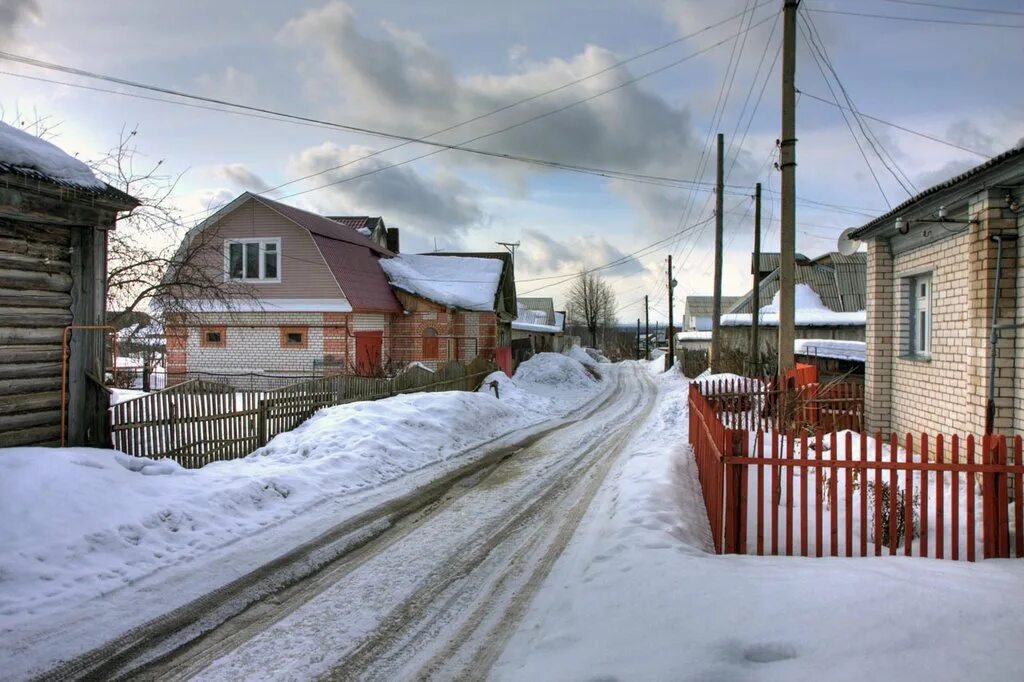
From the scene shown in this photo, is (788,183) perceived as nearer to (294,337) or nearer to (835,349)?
(835,349)

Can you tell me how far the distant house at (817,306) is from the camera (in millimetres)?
29016

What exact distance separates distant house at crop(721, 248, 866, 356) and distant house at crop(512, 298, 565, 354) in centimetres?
1262

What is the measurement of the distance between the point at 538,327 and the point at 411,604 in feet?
154

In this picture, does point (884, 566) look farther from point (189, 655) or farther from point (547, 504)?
point (189, 655)

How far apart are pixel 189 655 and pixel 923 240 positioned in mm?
10440

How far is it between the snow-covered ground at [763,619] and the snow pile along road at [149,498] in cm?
348

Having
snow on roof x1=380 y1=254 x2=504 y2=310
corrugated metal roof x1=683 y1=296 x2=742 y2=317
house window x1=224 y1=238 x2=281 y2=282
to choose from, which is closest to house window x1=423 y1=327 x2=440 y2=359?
snow on roof x1=380 y1=254 x2=504 y2=310

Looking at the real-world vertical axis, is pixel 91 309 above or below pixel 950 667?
above

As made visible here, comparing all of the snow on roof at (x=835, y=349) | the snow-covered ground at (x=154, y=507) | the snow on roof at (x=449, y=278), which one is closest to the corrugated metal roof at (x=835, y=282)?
the snow on roof at (x=835, y=349)

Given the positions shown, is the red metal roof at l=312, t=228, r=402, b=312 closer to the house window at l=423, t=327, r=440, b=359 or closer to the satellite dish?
the house window at l=423, t=327, r=440, b=359

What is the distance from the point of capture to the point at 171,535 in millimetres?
6125

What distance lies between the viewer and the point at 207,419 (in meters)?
9.61

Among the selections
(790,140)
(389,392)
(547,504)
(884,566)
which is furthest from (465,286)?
(884,566)

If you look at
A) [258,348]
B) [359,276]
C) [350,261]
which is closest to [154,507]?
[258,348]
